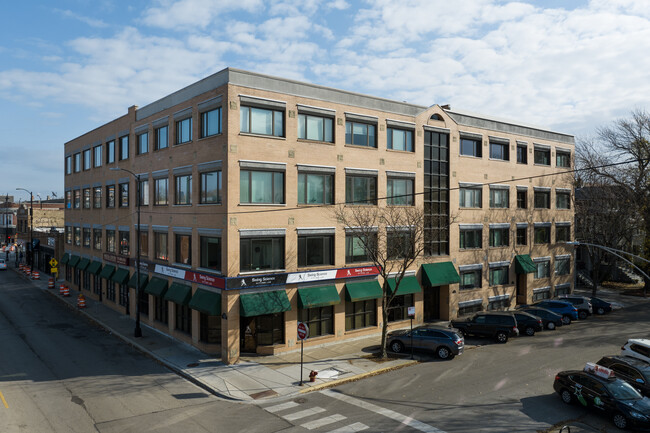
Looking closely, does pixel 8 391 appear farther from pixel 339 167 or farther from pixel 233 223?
pixel 339 167

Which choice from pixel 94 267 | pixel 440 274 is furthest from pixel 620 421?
pixel 94 267

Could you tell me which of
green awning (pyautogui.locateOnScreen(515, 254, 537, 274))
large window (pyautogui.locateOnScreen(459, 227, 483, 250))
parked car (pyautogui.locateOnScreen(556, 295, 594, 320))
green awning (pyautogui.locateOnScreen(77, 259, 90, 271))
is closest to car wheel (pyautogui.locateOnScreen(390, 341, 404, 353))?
large window (pyautogui.locateOnScreen(459, 227, 483, 250))

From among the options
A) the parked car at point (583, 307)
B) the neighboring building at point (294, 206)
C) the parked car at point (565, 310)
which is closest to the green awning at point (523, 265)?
the neighboring building at point (294, 206)

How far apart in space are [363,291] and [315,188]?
7099 millimetres

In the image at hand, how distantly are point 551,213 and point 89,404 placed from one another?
40.0m

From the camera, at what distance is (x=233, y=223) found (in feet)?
78.6

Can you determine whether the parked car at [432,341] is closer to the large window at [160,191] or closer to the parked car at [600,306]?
the large window at [160,191]

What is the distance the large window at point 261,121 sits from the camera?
24531 mm

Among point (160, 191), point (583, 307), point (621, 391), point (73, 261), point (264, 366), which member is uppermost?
point (160, 191)

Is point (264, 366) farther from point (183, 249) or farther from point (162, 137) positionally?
point (162, 137)

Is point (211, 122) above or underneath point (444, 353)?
above

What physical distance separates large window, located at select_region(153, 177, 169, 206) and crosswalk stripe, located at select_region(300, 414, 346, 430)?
1914 centimetres

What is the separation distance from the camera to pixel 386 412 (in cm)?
1727

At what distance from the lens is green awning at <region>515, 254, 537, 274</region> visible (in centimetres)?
3856
